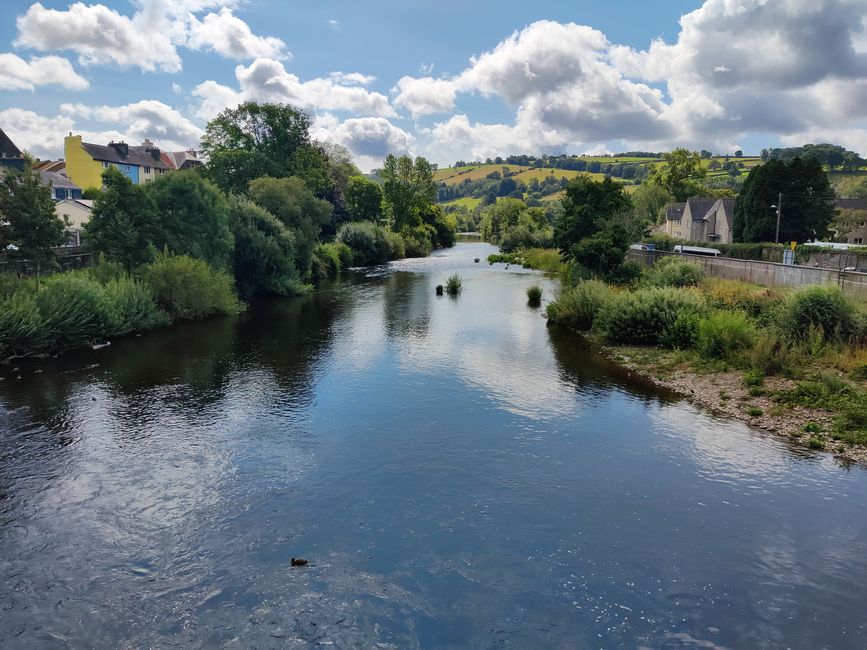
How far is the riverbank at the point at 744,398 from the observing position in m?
16.8

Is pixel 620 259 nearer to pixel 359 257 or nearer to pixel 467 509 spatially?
pixel 467 509

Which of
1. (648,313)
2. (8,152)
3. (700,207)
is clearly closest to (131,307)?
(648,313)

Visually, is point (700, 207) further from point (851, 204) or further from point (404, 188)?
point (404, 188)

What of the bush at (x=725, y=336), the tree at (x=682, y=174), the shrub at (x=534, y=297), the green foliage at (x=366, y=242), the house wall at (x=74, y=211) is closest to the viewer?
the bush at (x=725, y=336)

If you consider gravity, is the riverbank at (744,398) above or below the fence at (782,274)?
below

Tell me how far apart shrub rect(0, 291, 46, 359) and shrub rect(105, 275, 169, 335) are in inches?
158

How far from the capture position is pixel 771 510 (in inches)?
516

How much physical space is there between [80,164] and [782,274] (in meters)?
87.1

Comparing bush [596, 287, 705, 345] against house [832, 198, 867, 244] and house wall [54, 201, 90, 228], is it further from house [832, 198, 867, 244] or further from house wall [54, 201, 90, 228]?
house [832, 198, 867, 244]

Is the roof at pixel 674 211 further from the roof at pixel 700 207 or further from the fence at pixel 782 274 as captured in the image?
the fence at pixel 782 274

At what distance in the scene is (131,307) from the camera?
31.1 m

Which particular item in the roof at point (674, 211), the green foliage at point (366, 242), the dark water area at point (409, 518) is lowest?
the dark water area at point (409, 518)

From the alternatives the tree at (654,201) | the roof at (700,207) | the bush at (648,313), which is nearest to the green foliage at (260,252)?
the bush at (648,313)

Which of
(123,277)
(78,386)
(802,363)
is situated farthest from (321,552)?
(123,277)
